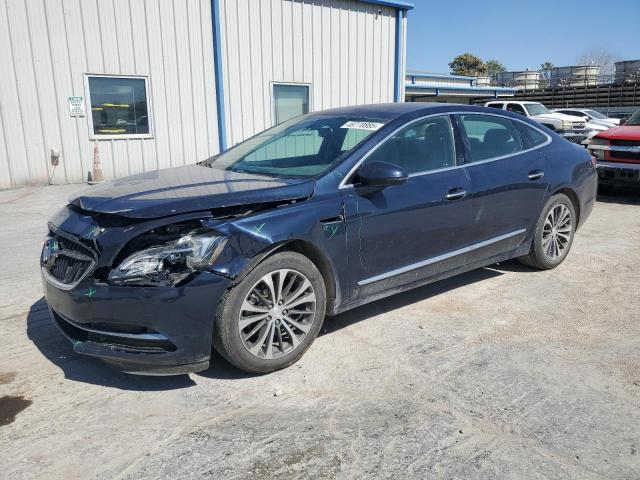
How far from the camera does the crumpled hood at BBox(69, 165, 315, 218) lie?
302cm

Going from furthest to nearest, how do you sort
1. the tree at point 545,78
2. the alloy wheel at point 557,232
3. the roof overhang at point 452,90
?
the tree at point 545,78 → the roof overhang at point 452,90 → the alloy wheel at point 557,232

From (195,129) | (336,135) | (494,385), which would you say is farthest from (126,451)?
(195,129)

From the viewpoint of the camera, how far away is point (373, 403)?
3010 millimetres

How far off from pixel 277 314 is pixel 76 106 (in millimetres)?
9255

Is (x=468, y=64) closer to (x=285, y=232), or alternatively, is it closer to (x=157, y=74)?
A: (x=157, y=74)

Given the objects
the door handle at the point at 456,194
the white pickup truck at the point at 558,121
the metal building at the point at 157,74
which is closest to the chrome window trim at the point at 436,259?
the door handle at the point at 456,194

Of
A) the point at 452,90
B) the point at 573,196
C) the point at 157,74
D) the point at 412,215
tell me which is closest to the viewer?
the point at 412,215

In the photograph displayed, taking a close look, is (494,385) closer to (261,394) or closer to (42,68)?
(261,394)

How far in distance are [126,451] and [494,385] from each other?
6.69 ft

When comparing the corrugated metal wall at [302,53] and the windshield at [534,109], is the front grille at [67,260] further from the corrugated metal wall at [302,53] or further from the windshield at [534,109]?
the windshield at [534,109]

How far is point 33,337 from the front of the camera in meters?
3.89

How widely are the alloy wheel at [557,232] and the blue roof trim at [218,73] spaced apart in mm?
8239

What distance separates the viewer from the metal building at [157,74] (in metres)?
10.3

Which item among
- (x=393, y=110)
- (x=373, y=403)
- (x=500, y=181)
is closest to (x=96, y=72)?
(x=393, y=110)
